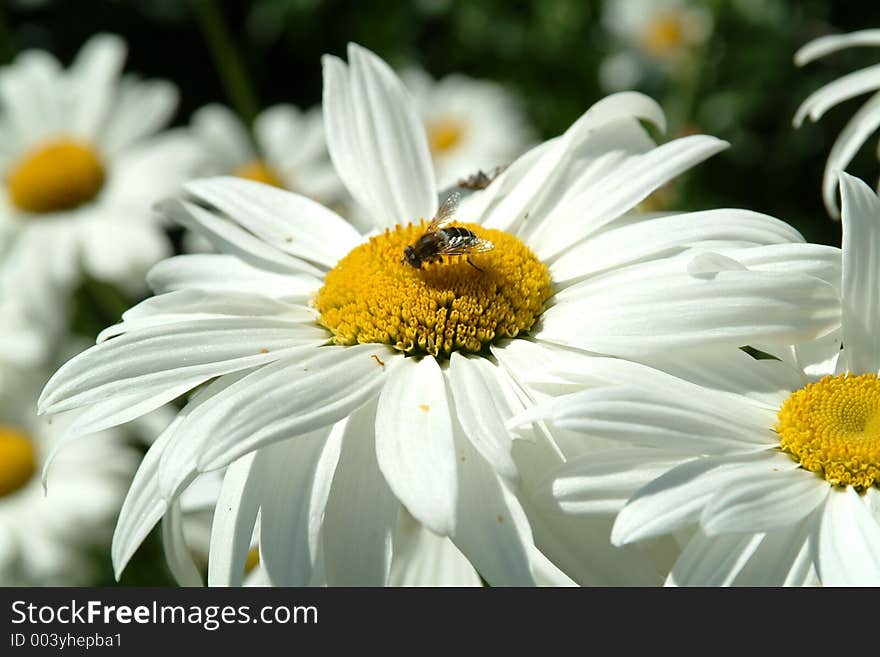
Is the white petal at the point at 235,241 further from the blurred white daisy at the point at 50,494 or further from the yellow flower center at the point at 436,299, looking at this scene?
the blurred white daisy at the point at 50,494

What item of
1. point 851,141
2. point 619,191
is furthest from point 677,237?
point 851,141

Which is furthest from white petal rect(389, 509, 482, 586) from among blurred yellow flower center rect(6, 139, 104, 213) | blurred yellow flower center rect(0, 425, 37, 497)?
blurred yellow flower center rect(6, 139, 104, 213)

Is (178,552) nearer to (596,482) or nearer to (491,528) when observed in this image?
(491,528)

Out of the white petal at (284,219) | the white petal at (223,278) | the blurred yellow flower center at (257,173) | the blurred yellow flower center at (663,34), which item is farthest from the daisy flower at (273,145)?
the white petal at (223,278)

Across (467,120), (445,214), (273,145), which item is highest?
(467,120)
